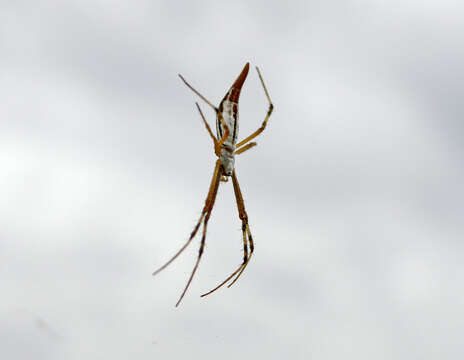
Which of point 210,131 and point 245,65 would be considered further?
point 245,65

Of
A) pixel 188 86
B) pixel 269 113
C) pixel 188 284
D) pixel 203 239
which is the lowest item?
pixel 188 284

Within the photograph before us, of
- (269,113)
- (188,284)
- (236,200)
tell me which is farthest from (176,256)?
(269,113)

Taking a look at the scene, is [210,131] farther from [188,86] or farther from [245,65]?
[245,65]

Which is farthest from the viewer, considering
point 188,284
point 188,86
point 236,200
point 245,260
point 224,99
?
point 245,260

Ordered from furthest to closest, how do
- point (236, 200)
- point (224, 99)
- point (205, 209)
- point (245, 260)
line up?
1. point (245, 260)
2. point (236, 200)
3. point (224, 99)
4. point (205, 209)

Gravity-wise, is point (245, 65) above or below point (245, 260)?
above

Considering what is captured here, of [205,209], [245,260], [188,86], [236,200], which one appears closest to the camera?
[188,86]

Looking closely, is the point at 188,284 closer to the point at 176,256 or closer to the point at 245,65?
the point at 176,256

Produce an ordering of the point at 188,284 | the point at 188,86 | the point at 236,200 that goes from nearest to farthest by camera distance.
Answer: the point at 188,86 < the point at 188,284 < the point at 236,200

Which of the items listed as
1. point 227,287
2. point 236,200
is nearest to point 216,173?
point 236,200
